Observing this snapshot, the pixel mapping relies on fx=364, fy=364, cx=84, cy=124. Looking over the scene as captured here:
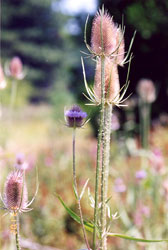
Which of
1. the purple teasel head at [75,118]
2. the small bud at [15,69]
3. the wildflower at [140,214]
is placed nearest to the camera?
the purple teasel head at [75,118]

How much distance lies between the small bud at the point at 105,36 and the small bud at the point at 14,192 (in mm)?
337

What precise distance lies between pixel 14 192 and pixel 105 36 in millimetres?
398

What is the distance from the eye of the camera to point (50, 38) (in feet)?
98.7

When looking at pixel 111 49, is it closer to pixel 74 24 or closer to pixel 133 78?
pixel 133 78

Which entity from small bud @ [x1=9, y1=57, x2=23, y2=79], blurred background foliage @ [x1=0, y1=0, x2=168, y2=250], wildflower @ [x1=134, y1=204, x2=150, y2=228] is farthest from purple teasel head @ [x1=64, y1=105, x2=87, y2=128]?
wildflower @ [x1=134, y1=204, x2=150, y2=228]

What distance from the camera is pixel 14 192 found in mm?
811

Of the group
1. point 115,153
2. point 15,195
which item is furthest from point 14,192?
point 115,153

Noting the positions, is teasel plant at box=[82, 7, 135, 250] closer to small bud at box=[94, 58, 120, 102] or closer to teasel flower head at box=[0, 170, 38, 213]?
small bud at box=[94, 58, 120, 102]

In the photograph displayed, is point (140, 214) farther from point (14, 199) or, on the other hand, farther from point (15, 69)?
point (14, 199)

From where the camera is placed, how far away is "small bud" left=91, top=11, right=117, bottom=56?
2.61 feet

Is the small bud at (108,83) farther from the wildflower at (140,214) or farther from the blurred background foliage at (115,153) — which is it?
the wildflower at (140,214)

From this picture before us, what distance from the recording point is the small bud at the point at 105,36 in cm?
79

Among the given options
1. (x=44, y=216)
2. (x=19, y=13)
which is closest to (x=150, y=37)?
(x=44, y=216)

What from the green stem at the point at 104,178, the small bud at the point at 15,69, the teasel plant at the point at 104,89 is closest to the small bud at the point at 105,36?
the teasel plant at the point at 104,89
